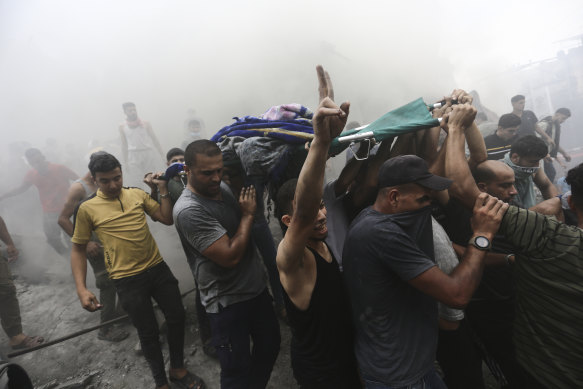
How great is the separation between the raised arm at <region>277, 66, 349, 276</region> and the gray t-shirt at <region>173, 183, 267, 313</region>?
92cm

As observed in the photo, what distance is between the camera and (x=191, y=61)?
14.2 m

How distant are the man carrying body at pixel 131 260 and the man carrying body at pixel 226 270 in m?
0.69

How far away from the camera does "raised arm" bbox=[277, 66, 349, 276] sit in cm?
108

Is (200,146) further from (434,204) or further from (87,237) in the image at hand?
(434,204)

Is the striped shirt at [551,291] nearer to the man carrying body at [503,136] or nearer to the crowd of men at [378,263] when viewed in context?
the crowd of men at [378,263]

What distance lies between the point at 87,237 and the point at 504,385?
3952mm

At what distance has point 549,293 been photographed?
1.44 meters

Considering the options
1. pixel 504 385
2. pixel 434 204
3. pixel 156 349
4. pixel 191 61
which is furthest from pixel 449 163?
pixel 191 61

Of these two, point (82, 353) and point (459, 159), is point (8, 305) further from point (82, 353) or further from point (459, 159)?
point (459, 159)

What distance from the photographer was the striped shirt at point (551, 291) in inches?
53.2

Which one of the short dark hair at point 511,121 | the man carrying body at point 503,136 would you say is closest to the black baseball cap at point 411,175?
the man carrying body at point 503,136

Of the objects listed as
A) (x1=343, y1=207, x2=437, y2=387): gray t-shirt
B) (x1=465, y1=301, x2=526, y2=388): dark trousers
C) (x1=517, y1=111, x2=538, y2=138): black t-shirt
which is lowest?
(x1=465, y1=301, x2=526, y2=388): dark trousers

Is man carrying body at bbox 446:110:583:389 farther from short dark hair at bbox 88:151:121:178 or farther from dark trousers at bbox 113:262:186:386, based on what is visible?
short dark hair at bbox 88:151:121:178

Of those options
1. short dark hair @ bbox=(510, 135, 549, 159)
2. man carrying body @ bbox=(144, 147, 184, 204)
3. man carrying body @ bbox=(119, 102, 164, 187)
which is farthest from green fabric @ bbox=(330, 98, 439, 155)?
man carrying body @ bbox=(119, 102, 164, 187)
